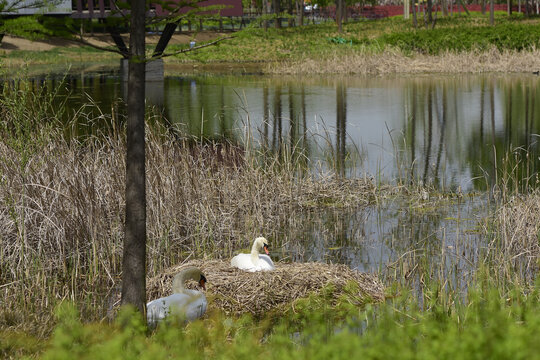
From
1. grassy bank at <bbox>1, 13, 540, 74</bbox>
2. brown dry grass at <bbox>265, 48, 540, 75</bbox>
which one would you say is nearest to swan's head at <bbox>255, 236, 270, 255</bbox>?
grassy bank at <bbox>1, 13, 540, 74</bbox>

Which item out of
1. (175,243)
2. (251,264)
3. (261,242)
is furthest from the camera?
(175,243)

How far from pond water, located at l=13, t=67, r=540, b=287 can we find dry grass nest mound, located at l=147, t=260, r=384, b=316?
754 millimetres

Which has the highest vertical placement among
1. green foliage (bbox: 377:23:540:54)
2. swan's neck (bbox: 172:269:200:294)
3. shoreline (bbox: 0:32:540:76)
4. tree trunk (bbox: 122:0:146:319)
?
green foliage (bbox: 377:23:540:54)

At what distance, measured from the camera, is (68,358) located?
3.80 metres

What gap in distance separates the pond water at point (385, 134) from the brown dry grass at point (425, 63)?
69.9 inches

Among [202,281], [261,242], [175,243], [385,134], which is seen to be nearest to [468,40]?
[385,134]

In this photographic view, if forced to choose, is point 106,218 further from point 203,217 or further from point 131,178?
point 131,178

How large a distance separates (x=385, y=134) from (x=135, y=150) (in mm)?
15284

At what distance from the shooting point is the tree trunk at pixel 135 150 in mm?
5801

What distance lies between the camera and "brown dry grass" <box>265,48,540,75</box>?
37031 millimetres

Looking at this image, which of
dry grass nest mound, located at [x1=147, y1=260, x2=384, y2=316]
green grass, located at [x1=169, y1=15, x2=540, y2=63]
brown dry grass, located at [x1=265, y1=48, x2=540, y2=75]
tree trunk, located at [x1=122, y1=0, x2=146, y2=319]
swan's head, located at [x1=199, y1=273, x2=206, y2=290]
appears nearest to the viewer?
tree trunk, located at [x1=122, y1=0, x2=146, y2=319]

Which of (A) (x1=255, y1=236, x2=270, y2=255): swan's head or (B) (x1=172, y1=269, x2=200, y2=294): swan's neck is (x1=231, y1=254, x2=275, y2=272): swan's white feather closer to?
(A) (x1=255, y1=236, x2=270, y2=255): swan's head

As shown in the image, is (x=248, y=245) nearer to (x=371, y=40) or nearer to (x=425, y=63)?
(x=425, y=63)

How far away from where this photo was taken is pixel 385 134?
20.5 meters
